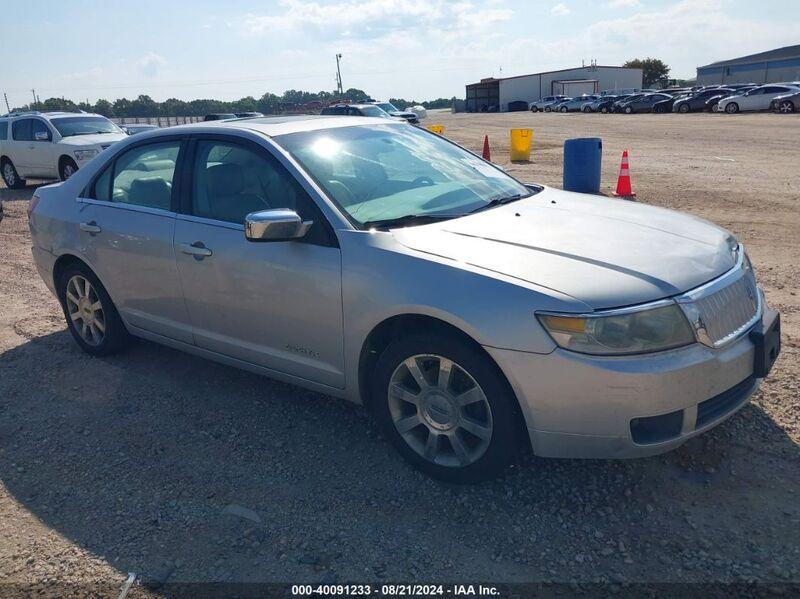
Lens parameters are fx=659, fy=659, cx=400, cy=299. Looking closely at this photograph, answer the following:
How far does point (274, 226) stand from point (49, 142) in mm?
13902

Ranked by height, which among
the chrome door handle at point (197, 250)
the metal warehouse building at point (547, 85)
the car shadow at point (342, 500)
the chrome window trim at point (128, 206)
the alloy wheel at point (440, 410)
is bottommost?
the car shadow at point (342, 500)

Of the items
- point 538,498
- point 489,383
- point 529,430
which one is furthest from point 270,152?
point 538,498

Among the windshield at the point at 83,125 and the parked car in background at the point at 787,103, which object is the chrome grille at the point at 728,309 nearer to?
the windshield at the point at 83,125

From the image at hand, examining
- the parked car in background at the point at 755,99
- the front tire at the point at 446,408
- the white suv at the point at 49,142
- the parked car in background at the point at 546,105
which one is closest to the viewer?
the front tire at the point at 446,408

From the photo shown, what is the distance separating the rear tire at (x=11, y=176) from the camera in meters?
15.9

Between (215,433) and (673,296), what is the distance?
8.61 feet

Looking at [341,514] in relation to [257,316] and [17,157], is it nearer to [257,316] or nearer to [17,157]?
[257,316]

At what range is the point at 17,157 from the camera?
50.8 feet

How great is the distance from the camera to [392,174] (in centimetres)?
392

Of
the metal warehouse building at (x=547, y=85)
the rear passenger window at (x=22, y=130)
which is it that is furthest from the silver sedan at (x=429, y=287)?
the metal warehouse building at (x=547, y=85)

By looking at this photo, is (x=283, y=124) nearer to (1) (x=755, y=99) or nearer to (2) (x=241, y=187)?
(2) (x=241, y=187)

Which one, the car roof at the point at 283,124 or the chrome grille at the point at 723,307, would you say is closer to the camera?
the chrome grille at the point at 723,307

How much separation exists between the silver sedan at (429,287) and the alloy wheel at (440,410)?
1 cm

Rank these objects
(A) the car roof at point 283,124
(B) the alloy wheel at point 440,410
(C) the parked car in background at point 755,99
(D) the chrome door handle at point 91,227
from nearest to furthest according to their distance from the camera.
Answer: (B) the alloy wheel at point 440,410 → (A) the car roof at point 283,124 → (D) the chrome door handle at point 91,227 → (C) the parked car in background at point 755,99
